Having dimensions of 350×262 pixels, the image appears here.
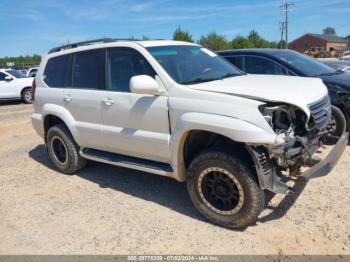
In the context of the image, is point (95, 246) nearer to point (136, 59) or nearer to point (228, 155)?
point (228, 155)

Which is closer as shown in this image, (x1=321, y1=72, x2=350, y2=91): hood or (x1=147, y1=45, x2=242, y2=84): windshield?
(x1=147, y1=45, x2=242, y2=84): windshield

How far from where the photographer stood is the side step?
4188mm

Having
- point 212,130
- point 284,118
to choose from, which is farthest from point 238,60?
point 212,130

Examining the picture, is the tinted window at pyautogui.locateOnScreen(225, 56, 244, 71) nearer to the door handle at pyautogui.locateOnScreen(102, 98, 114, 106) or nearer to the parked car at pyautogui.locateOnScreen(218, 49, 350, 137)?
the parked car at pyautogui.locateOnScreen(218, 49, 350, 137)

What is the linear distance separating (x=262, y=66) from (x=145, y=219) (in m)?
4.13

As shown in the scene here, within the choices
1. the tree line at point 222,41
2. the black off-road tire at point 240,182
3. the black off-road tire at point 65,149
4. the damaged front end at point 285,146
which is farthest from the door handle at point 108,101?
the tree line at point 222,41

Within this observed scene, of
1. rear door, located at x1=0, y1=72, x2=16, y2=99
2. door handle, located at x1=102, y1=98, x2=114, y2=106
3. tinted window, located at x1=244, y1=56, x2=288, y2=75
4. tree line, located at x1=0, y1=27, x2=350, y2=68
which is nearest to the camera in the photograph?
door handle, located at x1=102, y1=98, x2=114, y2=106

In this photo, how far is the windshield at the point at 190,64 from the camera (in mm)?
4156

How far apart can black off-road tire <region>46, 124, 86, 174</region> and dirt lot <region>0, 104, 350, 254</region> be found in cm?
18

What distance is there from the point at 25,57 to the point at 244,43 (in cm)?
5173

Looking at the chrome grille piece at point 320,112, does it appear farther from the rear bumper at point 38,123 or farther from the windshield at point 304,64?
the rear bumper at point 38,123

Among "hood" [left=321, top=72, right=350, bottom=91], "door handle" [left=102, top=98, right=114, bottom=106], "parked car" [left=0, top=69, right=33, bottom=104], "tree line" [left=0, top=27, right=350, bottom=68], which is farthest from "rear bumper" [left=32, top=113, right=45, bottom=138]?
"tree line" [left=0, top=27, right=350, bottom=68]

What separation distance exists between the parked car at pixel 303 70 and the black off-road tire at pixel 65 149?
12.2ft

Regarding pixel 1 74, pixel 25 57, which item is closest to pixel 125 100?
pixel 1 74
